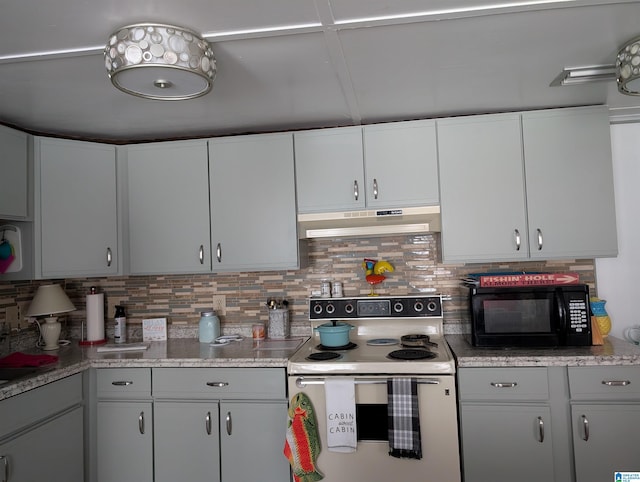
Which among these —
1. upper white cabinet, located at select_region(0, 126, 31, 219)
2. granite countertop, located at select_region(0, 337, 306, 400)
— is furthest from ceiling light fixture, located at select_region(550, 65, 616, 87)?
upper white cabinet, located at select_region(0, 126, 31, 219)

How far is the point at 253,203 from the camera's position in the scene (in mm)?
2766

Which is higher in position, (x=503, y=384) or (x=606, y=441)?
(x=503, y=384)

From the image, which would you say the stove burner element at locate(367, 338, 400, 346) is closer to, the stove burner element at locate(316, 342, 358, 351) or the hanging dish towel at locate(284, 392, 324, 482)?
the stove burner element at locate(316, 342, 358, 351)

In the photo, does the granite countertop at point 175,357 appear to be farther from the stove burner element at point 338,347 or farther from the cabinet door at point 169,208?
the cabinet door at point 169,208

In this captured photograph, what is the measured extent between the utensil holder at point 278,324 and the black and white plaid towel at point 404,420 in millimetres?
948

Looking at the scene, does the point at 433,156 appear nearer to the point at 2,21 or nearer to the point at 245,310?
the point at 245,310

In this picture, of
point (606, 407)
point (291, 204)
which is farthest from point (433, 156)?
point (606, 407)

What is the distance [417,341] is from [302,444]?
0.87m

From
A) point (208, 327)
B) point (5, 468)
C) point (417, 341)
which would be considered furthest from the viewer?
point (208, 327)

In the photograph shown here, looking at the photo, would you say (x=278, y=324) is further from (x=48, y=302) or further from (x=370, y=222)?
(x=48, y=302)

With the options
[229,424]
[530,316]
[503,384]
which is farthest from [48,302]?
[530,316]

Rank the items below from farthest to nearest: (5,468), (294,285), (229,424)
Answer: (294,285)
(229,424)
(5,468)

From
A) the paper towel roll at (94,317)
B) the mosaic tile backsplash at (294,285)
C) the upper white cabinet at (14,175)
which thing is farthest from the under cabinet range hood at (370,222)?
the upper white cabinet at (14,175)

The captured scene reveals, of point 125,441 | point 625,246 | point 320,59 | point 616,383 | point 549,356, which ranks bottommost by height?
point 125,441
